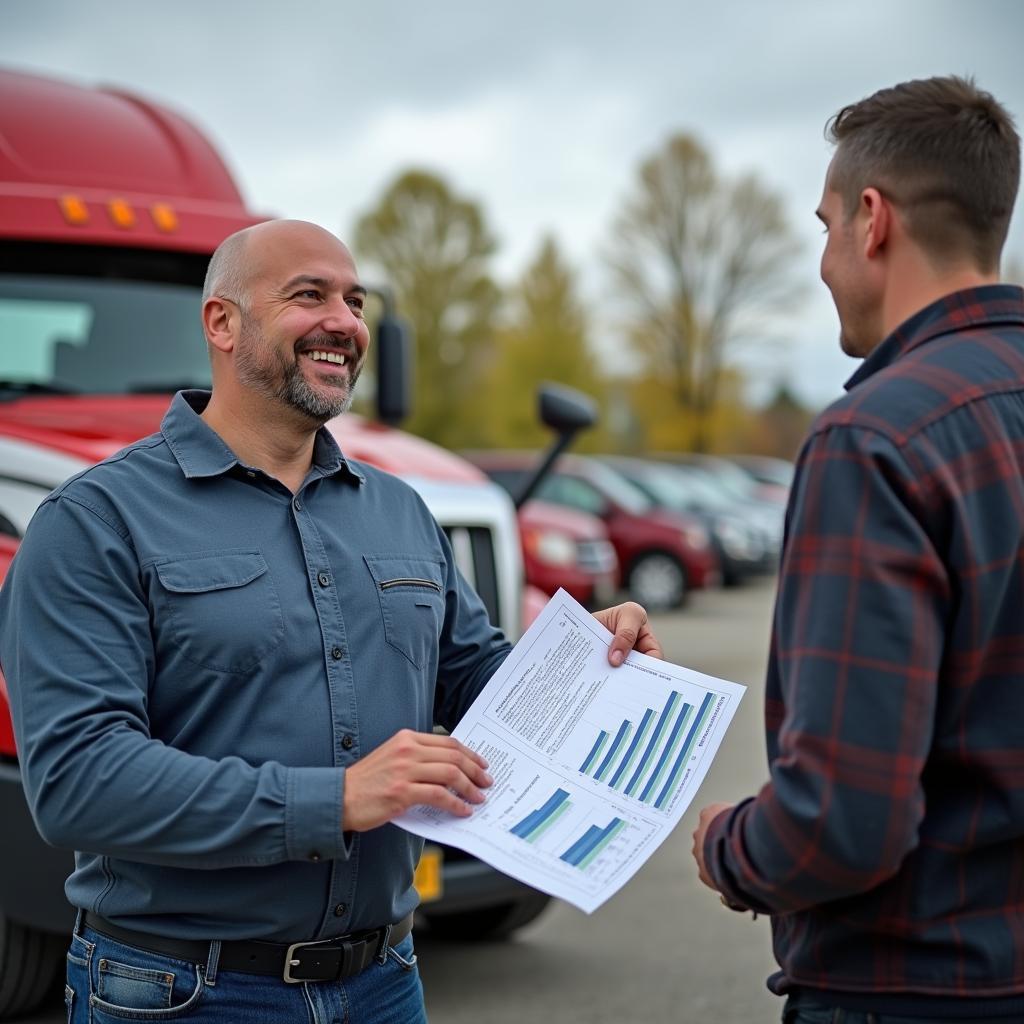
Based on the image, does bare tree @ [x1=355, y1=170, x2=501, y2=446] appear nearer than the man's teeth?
No

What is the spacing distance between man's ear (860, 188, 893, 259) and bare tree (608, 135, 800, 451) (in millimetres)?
46074

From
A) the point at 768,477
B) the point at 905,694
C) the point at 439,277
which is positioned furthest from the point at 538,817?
the point at 439,277

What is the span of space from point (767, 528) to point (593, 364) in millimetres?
23965

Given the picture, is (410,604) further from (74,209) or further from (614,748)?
(74,209)

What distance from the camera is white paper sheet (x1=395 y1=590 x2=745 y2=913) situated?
6.81ft

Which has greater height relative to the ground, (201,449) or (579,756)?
(201,449)

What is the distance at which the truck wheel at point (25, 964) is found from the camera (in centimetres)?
404

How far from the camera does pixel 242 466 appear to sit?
2.44m

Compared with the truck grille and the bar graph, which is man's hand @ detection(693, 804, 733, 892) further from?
the truck grille

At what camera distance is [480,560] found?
16.9 feet

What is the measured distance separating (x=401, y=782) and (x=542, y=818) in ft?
0.80

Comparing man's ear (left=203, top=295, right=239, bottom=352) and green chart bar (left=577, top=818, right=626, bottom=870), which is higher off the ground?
man's ear (left=203, top=295, right=239, bottom=352)

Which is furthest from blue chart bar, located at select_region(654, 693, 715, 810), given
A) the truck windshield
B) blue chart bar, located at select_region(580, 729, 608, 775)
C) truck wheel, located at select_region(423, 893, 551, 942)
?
the truck windshield

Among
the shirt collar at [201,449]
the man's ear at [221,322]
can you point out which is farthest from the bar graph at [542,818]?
the man's ear at [221,322]
